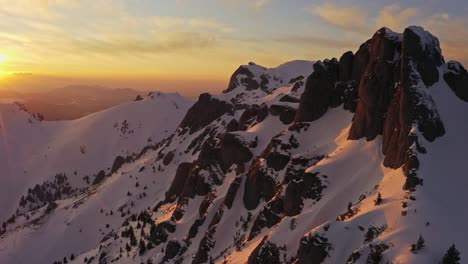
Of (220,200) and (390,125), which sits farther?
(220,200)

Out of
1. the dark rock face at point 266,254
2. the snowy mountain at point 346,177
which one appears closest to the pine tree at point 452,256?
the snowy mountain at point 346,177

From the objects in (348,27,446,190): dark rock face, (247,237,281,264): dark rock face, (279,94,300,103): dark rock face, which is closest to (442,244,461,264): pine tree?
(348,27,446,190): dark rock face

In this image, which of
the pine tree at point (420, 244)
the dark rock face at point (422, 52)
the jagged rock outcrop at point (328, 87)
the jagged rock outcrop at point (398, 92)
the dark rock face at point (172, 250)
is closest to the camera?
the pine tree at point (420, 244)

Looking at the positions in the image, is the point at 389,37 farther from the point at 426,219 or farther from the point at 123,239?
the point at 123,239

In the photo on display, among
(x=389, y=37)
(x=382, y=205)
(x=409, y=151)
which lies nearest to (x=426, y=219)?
(x=382, y=205)

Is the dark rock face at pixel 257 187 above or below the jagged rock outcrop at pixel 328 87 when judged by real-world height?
below

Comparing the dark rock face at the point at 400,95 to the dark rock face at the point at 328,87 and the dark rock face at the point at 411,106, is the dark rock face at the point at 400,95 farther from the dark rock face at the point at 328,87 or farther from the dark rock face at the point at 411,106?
the dark rock face at the point at 328,87

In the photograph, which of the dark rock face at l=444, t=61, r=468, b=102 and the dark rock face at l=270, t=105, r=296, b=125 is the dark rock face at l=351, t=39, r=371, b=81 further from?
the dark rock face at l=270, t=105, r=296, b=125
